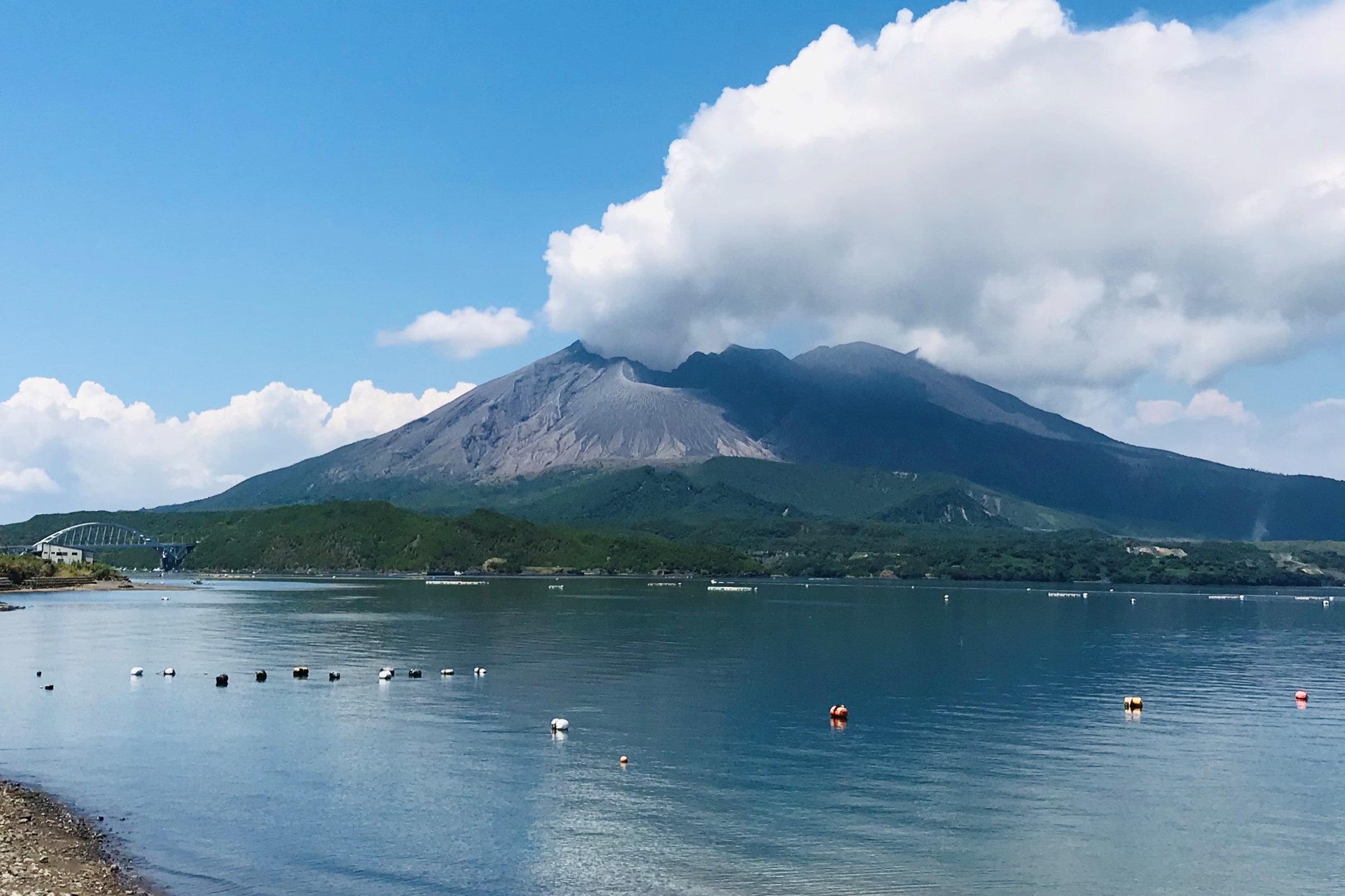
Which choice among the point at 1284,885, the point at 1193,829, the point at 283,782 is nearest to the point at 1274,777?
the point at 1193,829

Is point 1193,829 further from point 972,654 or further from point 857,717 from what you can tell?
point 972,654

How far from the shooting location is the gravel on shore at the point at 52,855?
33.3m

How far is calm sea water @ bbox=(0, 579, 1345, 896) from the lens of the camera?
130ft

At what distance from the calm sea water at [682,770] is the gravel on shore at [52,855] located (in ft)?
4.32

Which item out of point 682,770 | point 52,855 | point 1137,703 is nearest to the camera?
point 52,855

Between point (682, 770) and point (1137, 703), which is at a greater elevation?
point (1137, 703)

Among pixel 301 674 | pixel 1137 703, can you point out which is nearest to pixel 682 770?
pixel 1137 703

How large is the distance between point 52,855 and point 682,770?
28939mm

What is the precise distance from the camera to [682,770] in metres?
56.1

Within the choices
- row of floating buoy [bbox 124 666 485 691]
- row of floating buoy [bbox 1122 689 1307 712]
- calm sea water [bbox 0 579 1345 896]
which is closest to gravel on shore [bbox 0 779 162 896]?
calm sea water [bbox 0 579 1345 896]

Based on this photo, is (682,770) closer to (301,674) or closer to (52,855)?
(52,855)

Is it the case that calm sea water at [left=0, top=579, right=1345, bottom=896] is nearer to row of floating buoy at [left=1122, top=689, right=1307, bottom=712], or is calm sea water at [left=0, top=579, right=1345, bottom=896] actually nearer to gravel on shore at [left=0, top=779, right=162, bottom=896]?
gravel on shore at [left=0, top=779, right=162, bottom=896]

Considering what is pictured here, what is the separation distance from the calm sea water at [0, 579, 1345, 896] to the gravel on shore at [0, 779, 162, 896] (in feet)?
4.32

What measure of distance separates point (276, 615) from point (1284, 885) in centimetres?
14765
